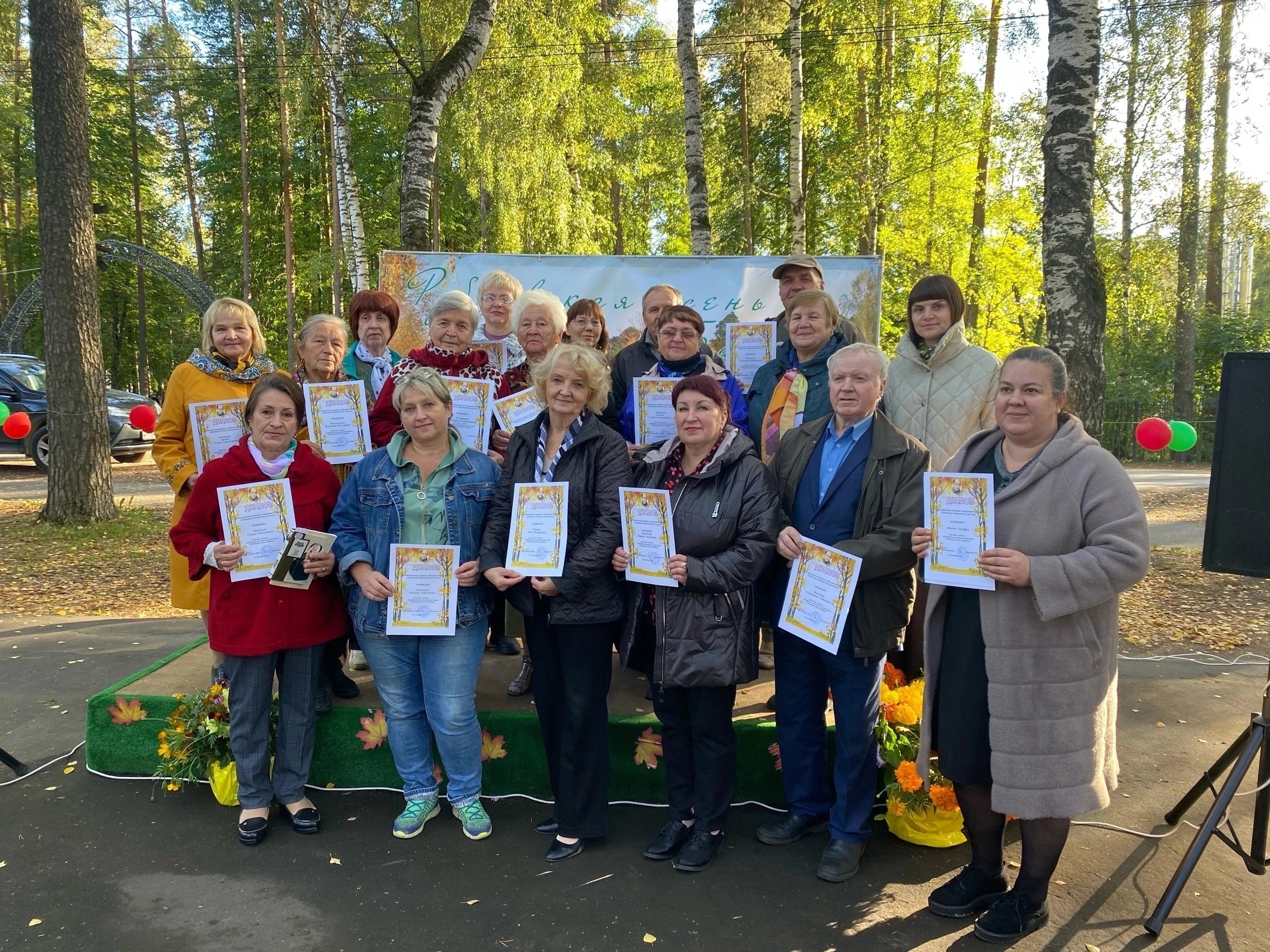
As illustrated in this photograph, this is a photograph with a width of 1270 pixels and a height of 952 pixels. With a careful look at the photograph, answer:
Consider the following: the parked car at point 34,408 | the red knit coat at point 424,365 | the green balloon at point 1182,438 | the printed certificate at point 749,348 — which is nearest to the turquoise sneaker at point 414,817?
the red knit coat at point 424,365

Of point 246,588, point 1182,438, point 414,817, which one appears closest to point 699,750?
point 414,817

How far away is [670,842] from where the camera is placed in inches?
135

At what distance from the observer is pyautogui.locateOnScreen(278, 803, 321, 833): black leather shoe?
3.66m

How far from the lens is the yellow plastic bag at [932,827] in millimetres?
3533

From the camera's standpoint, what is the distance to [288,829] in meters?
3.73

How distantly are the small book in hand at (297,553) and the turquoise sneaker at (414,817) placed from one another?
1139 millimetres

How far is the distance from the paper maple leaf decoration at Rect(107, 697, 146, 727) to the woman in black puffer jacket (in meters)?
2.70

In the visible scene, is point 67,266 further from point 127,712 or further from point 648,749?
Result: point 648,749

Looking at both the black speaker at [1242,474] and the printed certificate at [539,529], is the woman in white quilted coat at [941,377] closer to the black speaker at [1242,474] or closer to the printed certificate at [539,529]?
the black speaker at [1242,474]

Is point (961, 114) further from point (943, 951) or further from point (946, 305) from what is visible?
point (943, 951)

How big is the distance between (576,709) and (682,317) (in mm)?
1865

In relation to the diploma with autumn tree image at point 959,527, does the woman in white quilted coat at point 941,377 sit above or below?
above

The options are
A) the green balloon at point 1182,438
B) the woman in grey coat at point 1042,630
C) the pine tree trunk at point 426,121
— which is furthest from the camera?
the pine tree trunk at point 426,121

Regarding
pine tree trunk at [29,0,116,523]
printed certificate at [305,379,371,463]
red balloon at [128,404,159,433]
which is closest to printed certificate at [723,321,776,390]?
printed certificate at [305,379,371,463]
